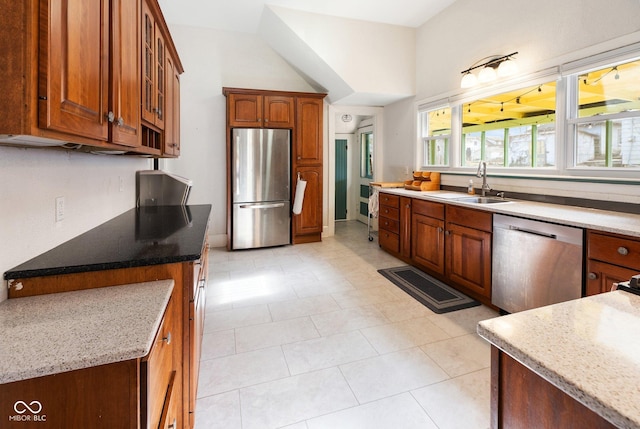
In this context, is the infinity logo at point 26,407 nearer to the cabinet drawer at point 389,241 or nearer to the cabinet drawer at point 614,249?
the cabinet drawer at point 614,249

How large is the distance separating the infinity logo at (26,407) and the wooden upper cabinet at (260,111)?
4.09m

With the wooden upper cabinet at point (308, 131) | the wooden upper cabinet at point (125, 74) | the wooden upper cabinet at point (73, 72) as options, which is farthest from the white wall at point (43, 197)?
the wooden upper cabinet at point (308, 131)

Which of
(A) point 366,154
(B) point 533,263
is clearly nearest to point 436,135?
(A) point 366,154

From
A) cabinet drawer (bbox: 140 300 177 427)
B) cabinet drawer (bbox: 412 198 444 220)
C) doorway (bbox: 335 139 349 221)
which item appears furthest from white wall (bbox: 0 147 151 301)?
doorway (bbox: 335 139 349 221)

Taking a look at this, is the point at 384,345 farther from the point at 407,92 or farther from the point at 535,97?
the point at 407,92

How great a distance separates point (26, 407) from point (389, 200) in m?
3.95

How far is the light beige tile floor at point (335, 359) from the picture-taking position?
62.5 inches

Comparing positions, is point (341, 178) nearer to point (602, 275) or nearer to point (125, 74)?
point (602, 275)

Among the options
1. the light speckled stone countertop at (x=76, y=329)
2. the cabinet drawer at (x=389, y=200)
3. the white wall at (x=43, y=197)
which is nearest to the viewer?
the light speckled stone countertop at (x=76, y=329)

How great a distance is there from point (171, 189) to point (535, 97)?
3.70 meters

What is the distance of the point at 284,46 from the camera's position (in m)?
4.64

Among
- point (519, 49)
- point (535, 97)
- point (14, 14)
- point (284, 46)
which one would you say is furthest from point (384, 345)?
point (284, 46)

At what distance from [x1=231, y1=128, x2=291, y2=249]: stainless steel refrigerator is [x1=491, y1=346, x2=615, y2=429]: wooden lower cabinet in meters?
4.14

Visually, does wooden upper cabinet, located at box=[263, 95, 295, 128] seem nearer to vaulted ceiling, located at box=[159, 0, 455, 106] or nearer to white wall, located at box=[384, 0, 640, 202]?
vaulted ceiling, located at box=[159, 0, 455, 106]
